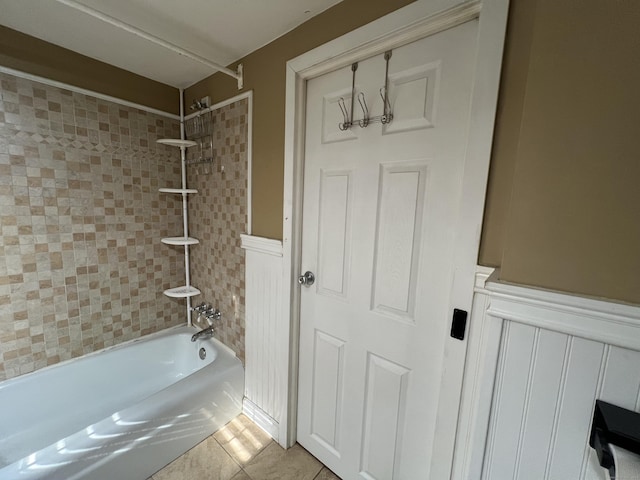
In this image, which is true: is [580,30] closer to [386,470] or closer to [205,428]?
[386,470]

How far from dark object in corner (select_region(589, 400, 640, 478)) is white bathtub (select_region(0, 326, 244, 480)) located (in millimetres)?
1628

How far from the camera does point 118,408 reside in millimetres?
1667

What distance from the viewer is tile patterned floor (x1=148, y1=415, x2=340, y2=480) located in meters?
1.30

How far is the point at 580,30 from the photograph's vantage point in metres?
0.53

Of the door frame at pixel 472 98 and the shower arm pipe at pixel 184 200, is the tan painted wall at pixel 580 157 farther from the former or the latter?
the shower arm pipe at pixel 184 200

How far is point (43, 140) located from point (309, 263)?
5.39 ft

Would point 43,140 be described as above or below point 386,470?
above

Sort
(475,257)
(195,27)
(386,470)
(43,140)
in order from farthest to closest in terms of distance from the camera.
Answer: (43,140), (195,27), (386,470), (475,257)

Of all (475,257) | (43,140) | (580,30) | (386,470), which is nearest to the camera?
(580,30)

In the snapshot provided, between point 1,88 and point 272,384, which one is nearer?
point 1,88

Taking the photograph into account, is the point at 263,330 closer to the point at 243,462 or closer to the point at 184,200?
the point at 243,462

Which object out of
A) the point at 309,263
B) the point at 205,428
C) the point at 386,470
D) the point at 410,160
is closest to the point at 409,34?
the point at 410,160

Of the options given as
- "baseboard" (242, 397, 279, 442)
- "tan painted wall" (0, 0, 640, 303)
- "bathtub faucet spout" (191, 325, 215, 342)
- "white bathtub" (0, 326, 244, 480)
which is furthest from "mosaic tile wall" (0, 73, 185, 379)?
"tan painted wall" (0, 0, 640, 303)

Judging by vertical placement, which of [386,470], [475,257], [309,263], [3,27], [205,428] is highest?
[3,27]
